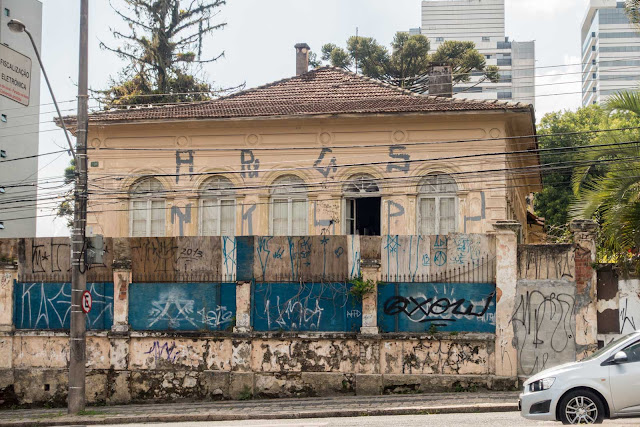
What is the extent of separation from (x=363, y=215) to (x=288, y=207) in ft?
7.47

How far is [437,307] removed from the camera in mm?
18484

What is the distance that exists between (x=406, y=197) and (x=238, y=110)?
18.4 feet

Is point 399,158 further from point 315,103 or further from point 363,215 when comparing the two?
point 315,103

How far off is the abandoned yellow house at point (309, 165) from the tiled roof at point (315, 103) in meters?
0.06

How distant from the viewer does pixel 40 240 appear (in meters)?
20.4

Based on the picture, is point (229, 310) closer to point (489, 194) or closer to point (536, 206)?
point (489, 194)

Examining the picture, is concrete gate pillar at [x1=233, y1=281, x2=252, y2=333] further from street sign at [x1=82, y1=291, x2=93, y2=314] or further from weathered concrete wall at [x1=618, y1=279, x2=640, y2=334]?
weathered concrete wall at [x1=618, y1=279, x2=640, y2=334]

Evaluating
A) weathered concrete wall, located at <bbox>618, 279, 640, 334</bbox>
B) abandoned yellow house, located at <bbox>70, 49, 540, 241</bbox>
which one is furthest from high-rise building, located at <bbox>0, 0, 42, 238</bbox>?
weathered concrete wall, located at <bbox>618, 279, 640, 334</bbox>

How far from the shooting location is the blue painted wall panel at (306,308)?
18.8 meters

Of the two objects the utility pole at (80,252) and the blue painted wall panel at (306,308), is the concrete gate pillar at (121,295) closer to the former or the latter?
the utility pole at (80,252)

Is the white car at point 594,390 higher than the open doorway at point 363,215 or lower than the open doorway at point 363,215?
lower

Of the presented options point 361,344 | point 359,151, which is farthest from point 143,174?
point 361,344

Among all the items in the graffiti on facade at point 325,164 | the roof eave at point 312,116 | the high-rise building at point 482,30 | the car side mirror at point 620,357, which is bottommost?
the car side mirror at point 620,357

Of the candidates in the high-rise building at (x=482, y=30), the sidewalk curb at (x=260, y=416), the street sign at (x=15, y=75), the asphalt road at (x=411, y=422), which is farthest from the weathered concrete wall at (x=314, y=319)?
the high-rise building at (x=482, y=30)
